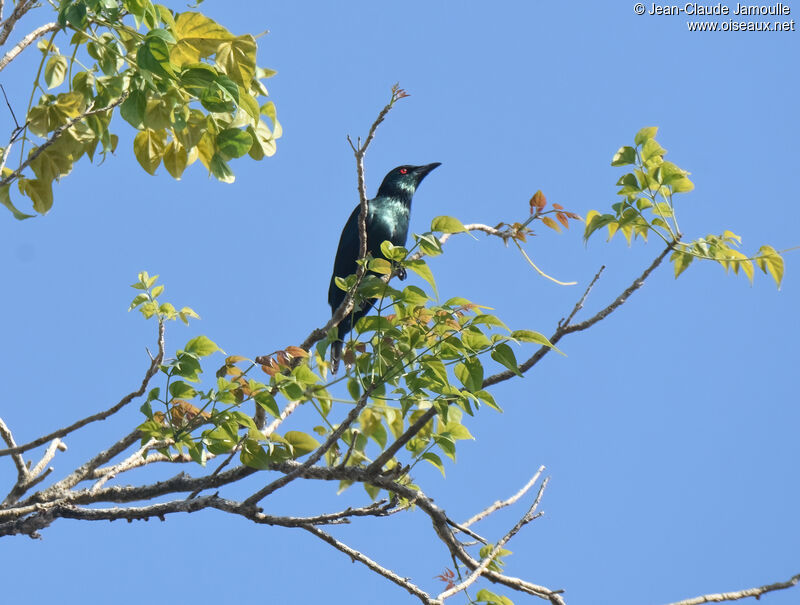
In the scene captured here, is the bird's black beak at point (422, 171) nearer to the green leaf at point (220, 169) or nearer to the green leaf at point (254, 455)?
the green leaf at point (220, 169)

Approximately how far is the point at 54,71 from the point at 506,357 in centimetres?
181

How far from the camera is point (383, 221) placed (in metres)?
5.85

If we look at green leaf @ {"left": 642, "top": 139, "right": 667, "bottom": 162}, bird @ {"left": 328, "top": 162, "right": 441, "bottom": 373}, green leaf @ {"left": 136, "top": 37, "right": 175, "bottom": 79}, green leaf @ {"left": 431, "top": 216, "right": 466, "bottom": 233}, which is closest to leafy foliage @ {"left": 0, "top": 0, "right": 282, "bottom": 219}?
green leaf @ {"left": 136, "top": 37, "right": 175, "bottom": 79}

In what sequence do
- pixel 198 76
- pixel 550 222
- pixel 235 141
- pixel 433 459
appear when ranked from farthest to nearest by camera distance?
pixel 550 222
pixel 433 459
pixel 235 141
pixel 198 76

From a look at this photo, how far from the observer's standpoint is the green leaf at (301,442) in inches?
114

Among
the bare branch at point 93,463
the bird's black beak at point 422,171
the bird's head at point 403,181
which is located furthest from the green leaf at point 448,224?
the bird's black beak at point 422,171

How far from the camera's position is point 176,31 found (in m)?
2.50

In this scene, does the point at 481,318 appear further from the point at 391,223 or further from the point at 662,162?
the point at 391,223

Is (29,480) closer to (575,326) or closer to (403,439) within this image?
(403,439)

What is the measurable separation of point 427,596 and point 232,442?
760 mm

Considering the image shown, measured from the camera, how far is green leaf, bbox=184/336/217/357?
2787 millimetres

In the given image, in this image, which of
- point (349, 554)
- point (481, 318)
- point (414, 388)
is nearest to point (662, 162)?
point (481, 318)

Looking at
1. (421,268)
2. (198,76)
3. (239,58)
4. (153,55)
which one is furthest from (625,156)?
(153,55)

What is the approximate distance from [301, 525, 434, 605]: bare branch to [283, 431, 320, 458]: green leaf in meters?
0.28
